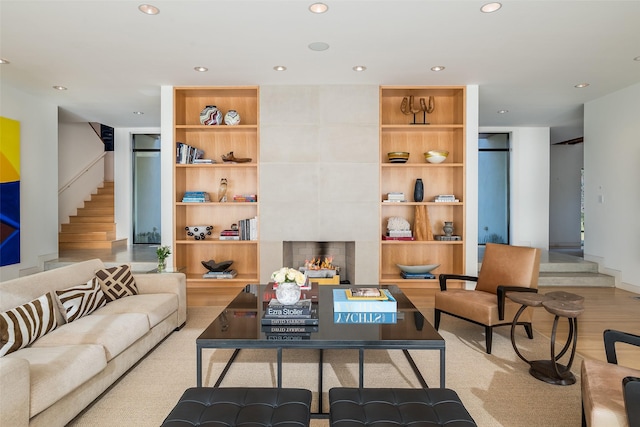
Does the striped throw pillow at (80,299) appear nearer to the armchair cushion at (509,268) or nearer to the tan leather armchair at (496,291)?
the tan leather armchair at (496,291)

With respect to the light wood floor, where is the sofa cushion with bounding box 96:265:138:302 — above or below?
above

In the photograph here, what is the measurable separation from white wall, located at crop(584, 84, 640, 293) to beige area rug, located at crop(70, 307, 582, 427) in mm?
3038

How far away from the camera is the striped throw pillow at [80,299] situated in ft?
8.47

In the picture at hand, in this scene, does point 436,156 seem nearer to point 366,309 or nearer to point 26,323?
point 366,309

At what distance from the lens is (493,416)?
7.03 feet

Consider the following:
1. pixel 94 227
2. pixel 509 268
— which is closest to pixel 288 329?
pixel 509 268

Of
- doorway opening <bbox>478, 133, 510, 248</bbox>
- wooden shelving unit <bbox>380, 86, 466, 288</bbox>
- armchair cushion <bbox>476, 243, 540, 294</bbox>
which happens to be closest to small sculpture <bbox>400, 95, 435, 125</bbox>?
wooden shelving unit <bbox>380, 86, 466, 288</bbox>

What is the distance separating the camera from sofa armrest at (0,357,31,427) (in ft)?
5.08

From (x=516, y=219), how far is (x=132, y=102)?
23.9 ft

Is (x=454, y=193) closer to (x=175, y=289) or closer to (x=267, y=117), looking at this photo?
(x=267, y=117)

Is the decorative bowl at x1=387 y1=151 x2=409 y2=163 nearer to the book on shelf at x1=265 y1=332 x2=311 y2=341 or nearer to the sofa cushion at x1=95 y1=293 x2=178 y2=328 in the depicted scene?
the sofa cushion at x1=95 y1=293 x2=178 y2=328

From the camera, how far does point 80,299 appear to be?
2.69 meters

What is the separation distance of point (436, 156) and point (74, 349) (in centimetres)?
446

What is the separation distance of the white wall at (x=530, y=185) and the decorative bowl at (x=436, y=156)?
325cm
